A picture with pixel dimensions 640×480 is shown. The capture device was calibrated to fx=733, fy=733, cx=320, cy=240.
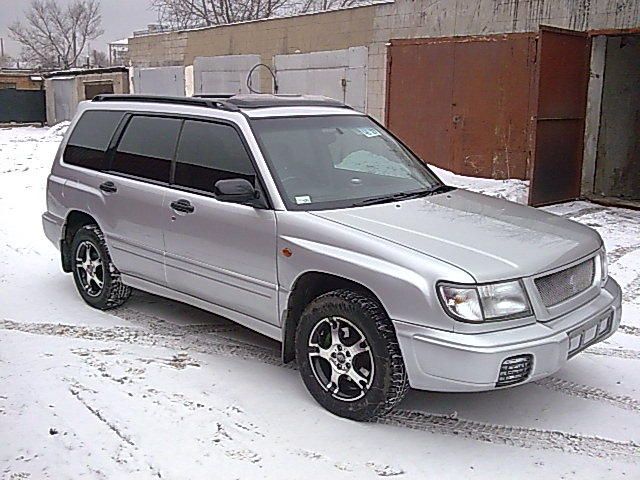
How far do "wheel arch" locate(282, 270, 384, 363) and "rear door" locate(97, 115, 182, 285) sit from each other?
1.32m

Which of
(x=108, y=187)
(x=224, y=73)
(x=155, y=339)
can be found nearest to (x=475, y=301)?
(x=155, y=339)

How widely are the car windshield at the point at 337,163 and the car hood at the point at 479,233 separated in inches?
7.8

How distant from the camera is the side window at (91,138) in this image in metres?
6.01

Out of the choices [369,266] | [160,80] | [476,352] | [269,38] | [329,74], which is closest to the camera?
[476,352]

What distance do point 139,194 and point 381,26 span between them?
442 inches

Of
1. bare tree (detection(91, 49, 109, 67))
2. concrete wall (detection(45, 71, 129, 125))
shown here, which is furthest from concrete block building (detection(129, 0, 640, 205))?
bare tree (detection(91, 49, 109, 67))

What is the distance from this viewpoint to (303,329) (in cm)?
429

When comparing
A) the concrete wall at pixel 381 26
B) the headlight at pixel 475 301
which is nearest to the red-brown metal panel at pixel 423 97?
the concrete wall at pixel 381 26

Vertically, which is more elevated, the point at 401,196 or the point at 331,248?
the point at 401,196

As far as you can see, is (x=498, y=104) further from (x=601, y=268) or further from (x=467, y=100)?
(x=601, y=268)

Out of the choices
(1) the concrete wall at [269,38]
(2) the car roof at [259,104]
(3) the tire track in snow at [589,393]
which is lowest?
(3) the tire track in snow at [589,393]

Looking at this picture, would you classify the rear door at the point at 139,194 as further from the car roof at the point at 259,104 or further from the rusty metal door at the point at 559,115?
the rusty metal door at the point at 559,115

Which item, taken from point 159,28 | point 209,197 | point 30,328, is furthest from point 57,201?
point 159,28

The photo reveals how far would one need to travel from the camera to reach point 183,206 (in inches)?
199
